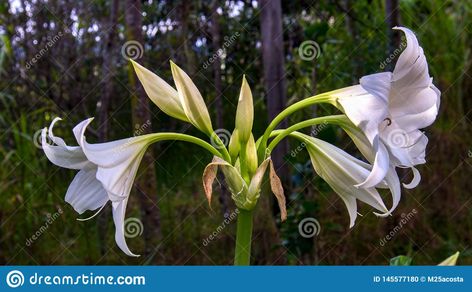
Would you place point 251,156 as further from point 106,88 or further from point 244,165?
point 106,88

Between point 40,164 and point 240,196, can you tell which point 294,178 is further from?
point 240,196

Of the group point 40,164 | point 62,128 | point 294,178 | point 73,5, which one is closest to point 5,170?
point 40,164

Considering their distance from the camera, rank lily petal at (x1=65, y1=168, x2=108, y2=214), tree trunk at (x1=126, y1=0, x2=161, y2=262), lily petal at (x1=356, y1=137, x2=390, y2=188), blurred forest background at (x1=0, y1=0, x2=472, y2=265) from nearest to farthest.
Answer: lily petal at (x1=356, y1=137, x2=390, y2=188), lily petal at (x1=65, y1=168, x2=108, y2=214), tree trunk at (x1=126, y1=0, x2=161, y2=262), blurred forest background at (x1=0, y1=0, x2=472, y2=265)

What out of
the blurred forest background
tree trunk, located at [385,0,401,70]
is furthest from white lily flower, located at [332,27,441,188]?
tree trunk, located at [385,0,401,70]

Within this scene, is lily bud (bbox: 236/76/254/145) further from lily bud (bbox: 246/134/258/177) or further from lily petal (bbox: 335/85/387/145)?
lily petal (bbox: 335/85/387/145)

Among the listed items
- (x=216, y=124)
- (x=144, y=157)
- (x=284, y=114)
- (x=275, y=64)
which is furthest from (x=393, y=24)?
(x=284, y=114)

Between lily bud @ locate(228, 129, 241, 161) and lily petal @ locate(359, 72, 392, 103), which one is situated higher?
lily petal @ locate(359, 72, 392, 103)

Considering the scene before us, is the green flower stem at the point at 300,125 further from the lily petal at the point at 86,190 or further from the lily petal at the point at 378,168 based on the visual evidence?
the lily petal at the point at 86,190

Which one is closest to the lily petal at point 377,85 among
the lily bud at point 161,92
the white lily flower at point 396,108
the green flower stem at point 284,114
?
the white lily flower at point 396,108
